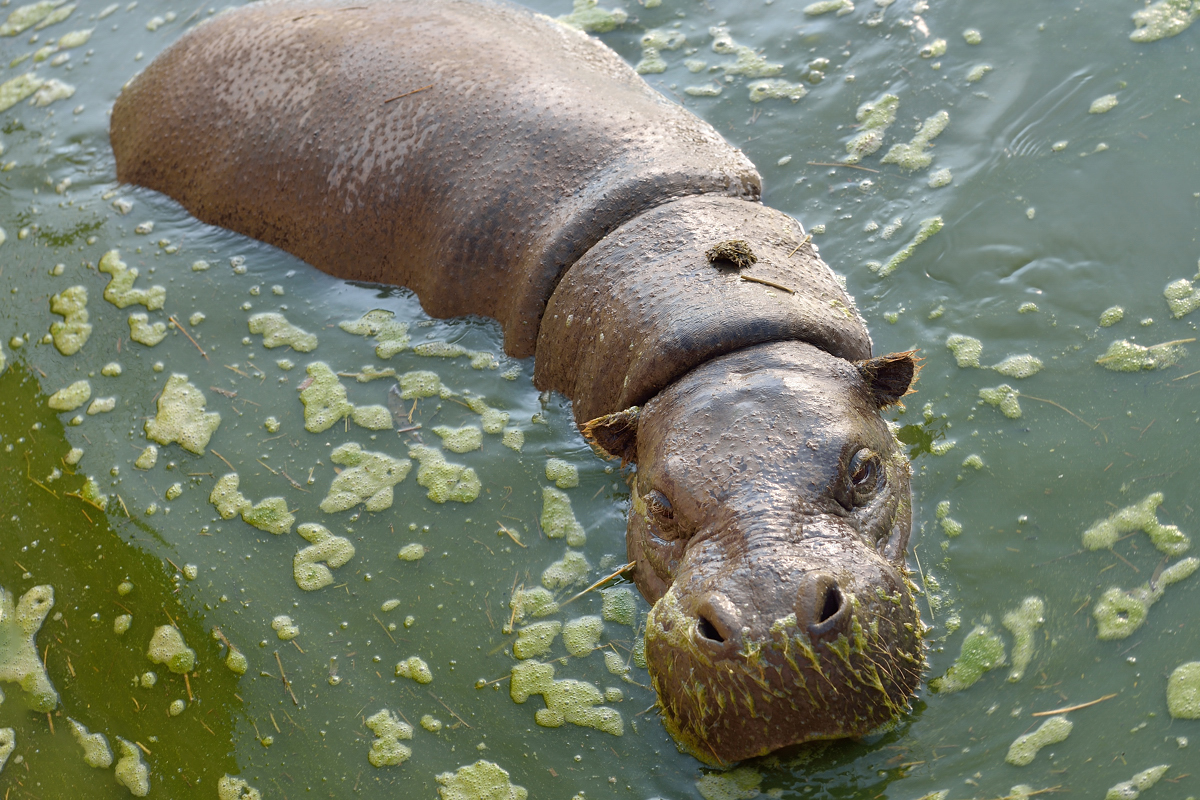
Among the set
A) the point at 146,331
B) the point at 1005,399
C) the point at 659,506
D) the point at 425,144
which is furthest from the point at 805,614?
the point at 146,331

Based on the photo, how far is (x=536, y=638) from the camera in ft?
15.3

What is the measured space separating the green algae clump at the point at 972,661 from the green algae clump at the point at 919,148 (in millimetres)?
3387

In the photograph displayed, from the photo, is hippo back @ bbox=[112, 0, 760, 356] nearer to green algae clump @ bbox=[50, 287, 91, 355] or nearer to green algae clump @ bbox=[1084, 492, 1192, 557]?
A: green algae clump @ bbox=[50, 287, 91, 355]

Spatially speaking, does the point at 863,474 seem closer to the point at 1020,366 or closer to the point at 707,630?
the point at 707,630

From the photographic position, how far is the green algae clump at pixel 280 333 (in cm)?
626

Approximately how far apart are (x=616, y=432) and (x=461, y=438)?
1372 millimetres

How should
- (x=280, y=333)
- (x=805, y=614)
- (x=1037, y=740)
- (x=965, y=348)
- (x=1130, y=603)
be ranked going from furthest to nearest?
1. (x=280, y=333)
2. (x=965, y=348)
3. (x=1130, y=603)
4. (x=1037, y=740)
5. (x=805, y=614)

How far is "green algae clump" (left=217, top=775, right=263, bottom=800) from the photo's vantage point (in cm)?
434

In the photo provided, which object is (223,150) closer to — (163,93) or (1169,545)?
(163,93)

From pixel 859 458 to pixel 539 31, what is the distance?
169 inches

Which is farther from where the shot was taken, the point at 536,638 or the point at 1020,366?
the point at 1020,366

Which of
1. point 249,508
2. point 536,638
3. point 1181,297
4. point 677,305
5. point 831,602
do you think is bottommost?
point 536,638

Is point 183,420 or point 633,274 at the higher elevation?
point 633,274

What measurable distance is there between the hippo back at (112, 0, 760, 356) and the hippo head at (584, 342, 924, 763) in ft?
4.99
